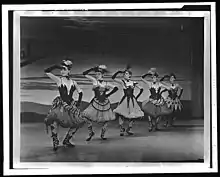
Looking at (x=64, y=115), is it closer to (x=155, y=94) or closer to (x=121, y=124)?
(x=121, y=124)

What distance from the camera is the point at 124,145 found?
942 millimetres

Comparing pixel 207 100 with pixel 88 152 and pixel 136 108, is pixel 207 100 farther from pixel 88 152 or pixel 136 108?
pixel 88 152

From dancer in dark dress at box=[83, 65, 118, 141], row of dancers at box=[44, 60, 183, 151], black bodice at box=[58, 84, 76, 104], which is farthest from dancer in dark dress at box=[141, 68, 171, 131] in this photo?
black bodice at box=[58, 84, 76, 104]

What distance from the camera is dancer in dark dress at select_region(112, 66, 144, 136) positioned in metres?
0.95

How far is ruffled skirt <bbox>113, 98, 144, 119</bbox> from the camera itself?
95cm

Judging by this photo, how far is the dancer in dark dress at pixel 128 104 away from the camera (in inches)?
37.3

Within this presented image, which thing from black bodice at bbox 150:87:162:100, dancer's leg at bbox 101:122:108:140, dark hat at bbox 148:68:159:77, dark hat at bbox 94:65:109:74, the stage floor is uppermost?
dark hat at bbox 94:65:109:74

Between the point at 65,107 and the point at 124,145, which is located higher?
the point at 65,107

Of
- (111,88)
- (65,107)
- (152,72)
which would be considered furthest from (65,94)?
(152,72)

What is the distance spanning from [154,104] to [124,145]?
0.50ft

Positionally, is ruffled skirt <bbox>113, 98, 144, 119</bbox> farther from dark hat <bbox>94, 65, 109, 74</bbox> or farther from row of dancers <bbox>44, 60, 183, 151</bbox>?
dark hat <bbox>94, 65, 109, 74</bbox>

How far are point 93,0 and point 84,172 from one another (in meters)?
0.52

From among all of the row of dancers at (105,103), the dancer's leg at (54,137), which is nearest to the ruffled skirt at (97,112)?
the row of dancers at (105,103)

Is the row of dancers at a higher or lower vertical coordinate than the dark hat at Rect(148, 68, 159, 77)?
lower
